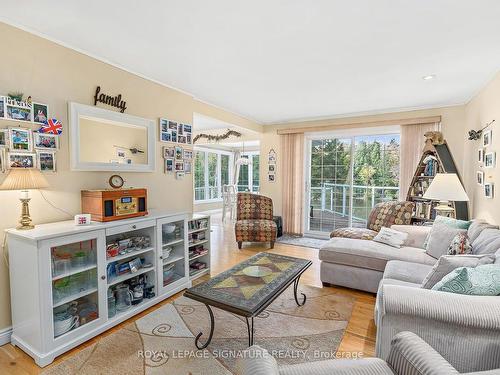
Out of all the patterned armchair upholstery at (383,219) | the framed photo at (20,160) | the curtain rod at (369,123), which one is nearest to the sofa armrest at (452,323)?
the patterned armchair upholstery at (383,219)

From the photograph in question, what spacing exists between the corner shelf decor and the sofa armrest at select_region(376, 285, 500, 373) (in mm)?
2899

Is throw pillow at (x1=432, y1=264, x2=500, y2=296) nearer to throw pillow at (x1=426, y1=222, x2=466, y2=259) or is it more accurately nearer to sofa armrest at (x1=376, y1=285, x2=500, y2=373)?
sofa armrest at (x1=376, y1=285, x2=500, y2=373)

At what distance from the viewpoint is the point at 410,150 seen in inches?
166

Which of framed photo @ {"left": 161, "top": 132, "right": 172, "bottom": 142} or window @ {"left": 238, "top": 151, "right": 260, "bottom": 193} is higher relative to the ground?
framed photo @ {"left": 161, "top": 132, "right": 172, "bottom": 142}

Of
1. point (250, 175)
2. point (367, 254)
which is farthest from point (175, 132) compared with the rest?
point (250, 175)

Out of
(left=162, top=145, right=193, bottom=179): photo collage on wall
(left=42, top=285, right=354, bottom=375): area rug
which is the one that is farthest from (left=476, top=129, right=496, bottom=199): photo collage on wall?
(left=162, top=145, right=193, bottom=179): photo collage on wall

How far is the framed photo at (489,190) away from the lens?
8.95 feet

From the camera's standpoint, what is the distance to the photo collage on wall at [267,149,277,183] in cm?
557

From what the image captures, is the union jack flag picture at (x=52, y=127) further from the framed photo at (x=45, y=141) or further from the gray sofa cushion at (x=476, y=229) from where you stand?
the gray sofa cushion at (x=476, y=229)

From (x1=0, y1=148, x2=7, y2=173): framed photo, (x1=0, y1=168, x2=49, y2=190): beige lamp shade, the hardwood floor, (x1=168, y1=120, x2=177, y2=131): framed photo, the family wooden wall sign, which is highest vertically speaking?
the family wooden wall sign

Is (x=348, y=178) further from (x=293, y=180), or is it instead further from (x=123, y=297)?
(x=123, y=297)

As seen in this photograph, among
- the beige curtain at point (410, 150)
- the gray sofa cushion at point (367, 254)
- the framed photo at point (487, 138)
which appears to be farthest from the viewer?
the beige curtain at point (410, 150)

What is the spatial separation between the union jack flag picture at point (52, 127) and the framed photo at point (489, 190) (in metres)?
4.17

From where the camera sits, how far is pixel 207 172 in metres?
8.38
